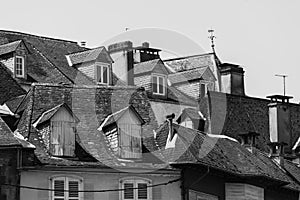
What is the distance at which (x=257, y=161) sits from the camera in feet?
234

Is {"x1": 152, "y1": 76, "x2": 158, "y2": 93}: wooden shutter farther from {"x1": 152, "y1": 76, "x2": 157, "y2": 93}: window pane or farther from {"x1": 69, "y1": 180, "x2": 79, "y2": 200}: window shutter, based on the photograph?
{"x1": 69, "y1": 180, "x2": 79, "y2": 200}: window shutter

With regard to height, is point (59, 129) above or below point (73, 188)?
above

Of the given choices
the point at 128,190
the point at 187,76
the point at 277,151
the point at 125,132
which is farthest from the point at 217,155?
the point at 187,76

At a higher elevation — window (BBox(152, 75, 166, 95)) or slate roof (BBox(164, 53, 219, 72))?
slate roof (BBox(164, 53, 219, 72))

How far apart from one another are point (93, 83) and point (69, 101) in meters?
9.79

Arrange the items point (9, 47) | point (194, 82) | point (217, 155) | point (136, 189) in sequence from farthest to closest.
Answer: point (194, 82), point (9, 47), point (217, 155), point (136, 189)

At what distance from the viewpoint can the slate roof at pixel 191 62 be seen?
8781cm

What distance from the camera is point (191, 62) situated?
293ft

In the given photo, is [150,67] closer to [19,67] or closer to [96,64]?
[96,64]

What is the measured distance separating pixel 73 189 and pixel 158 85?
20306 mm

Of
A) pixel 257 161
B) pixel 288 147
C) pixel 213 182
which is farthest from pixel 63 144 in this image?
pixel 288 147

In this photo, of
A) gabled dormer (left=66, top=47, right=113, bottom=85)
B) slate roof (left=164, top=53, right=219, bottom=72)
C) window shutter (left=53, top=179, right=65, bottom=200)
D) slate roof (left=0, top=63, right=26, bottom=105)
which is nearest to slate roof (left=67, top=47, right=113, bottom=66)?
gabled dormer (left=66, top=47, right=113, bottom=85)

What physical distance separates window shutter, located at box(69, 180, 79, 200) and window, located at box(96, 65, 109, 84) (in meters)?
15.7

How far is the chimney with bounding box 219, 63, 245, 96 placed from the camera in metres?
86.5
